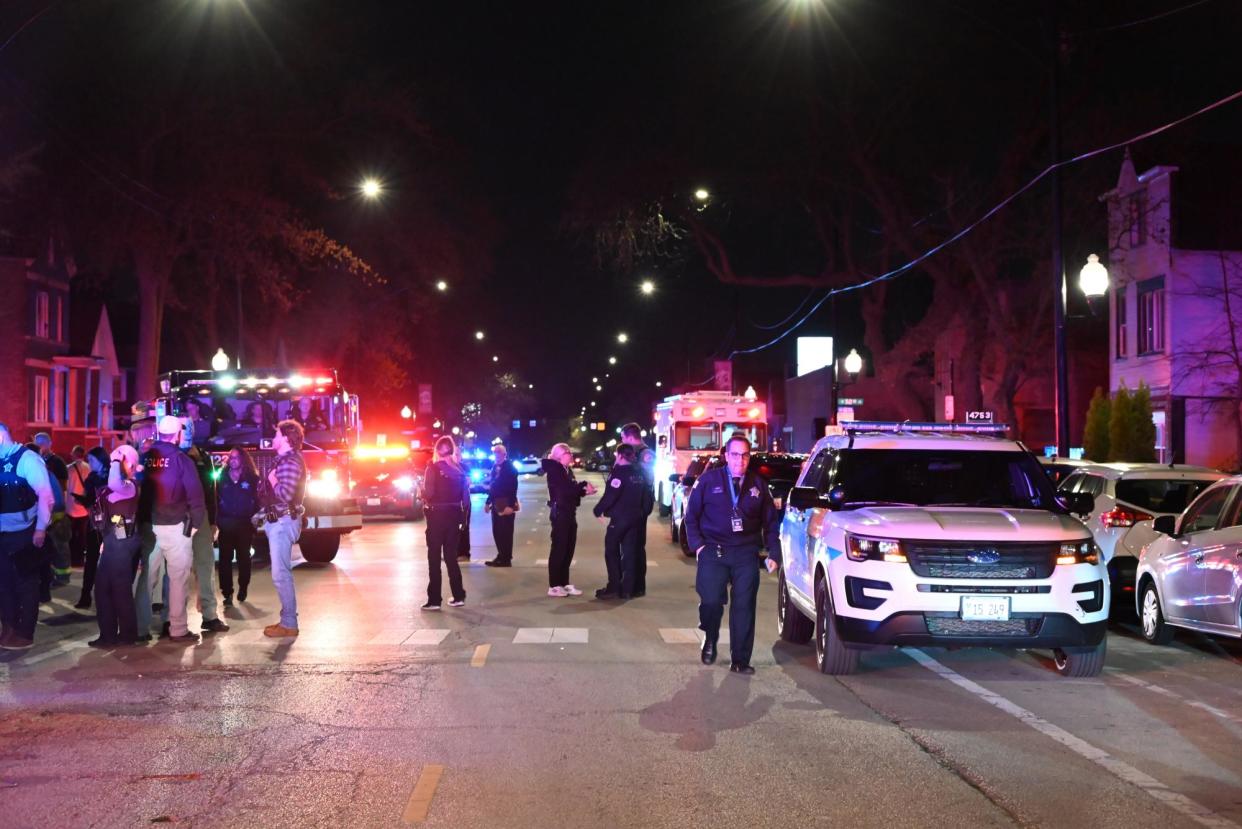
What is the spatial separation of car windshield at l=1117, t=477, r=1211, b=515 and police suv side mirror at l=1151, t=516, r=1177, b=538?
2.41 meters

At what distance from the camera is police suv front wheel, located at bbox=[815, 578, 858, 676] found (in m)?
10.6

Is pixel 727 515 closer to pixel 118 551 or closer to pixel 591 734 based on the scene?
pixel 591 734

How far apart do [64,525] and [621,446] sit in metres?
7.58

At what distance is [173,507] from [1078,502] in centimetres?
789

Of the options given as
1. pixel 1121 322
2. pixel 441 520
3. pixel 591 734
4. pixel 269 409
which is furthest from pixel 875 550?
pixel 1121 322

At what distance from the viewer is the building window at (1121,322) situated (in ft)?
118

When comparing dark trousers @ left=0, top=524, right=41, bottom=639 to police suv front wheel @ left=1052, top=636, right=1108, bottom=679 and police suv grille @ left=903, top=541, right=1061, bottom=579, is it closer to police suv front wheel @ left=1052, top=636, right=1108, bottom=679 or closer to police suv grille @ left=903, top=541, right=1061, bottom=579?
police suv grille @ left=903, top=541, right=1061, bottom=579

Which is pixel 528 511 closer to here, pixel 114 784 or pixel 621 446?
pixel 621 446

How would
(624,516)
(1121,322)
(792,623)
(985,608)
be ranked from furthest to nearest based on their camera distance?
(1121,322), (624,516), (792,623), (985,608)

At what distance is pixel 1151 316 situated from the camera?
34375 millimetres

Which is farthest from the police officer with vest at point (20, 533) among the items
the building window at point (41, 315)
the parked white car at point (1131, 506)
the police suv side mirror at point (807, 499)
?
the building window at point (41, 315)

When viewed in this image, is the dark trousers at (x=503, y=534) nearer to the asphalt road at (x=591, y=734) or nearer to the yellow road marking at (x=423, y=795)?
the asphalt road at (x=591, y=734)

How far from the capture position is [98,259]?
3597 centimetres

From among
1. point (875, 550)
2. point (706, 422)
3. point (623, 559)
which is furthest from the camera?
point (706, 422)
